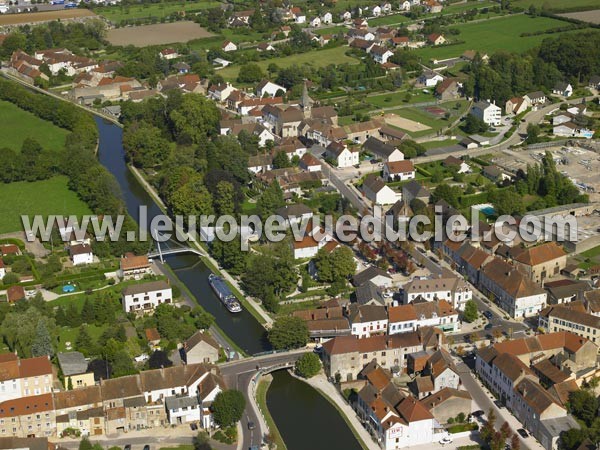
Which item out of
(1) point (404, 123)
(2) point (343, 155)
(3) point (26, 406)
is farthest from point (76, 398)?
(1) point (404, 123)

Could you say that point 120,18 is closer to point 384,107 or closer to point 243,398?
point 384,107

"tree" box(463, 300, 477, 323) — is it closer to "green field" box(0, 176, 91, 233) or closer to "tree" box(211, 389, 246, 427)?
"tree" box(211, 389, 246, 427)

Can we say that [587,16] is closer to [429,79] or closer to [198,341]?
[429,79]

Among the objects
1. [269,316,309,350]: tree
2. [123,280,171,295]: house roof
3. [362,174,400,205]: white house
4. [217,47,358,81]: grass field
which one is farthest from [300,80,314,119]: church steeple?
[269,316,309,350]: tree

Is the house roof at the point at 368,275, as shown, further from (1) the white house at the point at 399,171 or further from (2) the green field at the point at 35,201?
(2) the green field at the point at 35,201

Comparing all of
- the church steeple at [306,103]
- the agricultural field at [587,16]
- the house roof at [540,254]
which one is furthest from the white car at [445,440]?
the agricultural field at [587,16]
